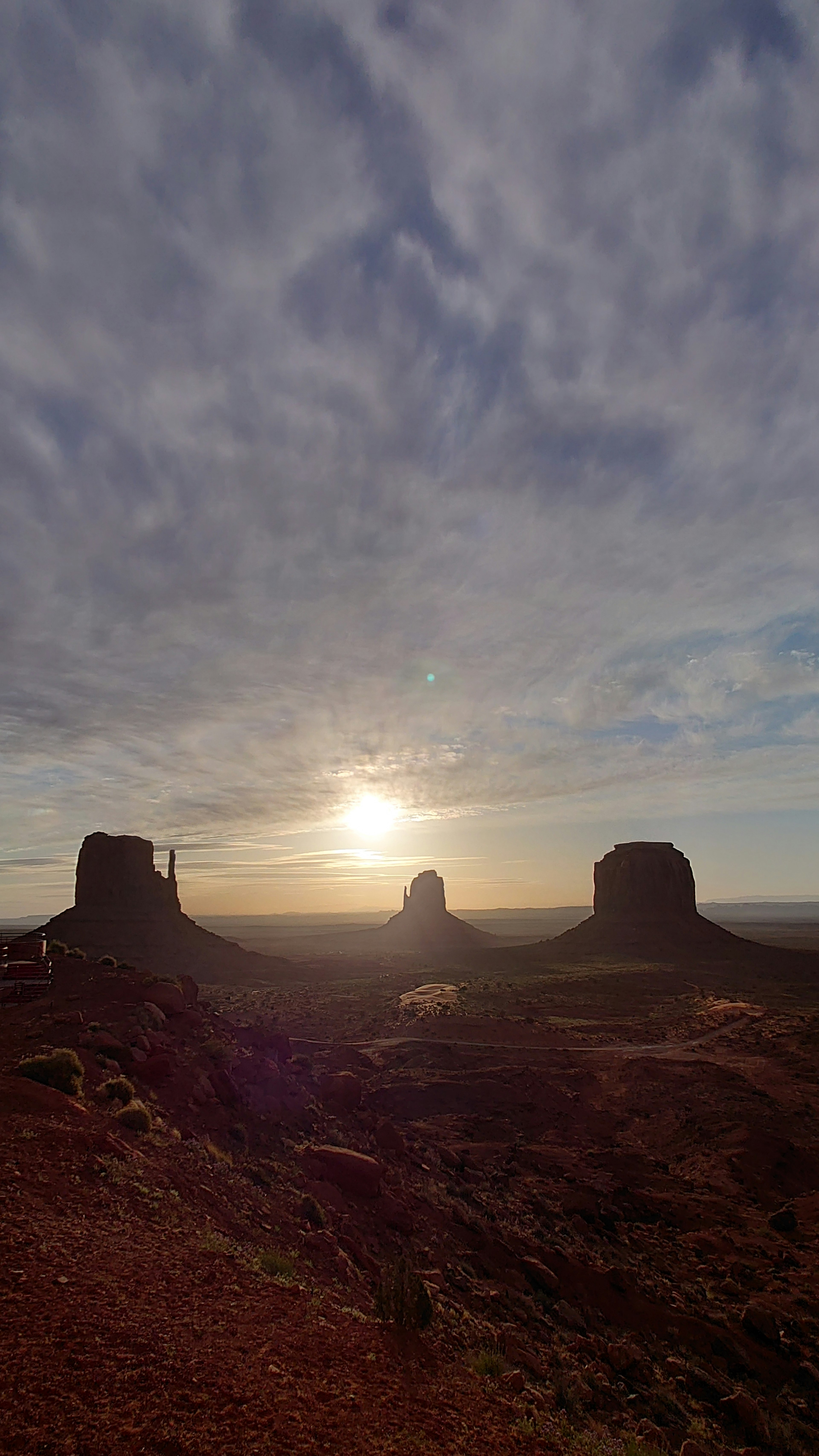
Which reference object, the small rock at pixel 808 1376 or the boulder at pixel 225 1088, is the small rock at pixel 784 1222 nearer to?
the small rock at pixel 808 1376

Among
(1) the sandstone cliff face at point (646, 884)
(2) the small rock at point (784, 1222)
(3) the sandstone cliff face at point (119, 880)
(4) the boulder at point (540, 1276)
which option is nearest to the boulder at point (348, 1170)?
(4) the boulder at point (540, 1276)

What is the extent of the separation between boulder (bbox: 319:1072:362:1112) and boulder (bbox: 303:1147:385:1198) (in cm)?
486

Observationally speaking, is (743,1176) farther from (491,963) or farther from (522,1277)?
(491,963)

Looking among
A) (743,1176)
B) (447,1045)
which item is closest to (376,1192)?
(743,1176)

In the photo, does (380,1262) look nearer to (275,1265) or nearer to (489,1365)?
(275,1265)

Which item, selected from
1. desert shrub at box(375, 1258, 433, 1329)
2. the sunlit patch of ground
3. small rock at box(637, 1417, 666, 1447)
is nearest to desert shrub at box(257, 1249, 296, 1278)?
desert shrub at box(375, 1258, 433, 1329)

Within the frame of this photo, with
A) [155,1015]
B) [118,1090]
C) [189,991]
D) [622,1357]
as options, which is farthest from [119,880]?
[622,1357]

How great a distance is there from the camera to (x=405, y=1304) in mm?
9102

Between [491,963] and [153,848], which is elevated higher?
[153,848]

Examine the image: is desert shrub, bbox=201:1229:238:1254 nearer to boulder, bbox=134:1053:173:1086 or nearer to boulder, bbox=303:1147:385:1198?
boulder, bbox=303:1147:385:1198

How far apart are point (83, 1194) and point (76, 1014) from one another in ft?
31.0

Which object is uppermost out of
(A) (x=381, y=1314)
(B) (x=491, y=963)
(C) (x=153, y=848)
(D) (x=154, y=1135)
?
(C) (x=153, y=848)

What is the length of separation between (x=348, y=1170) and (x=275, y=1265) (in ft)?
20.0

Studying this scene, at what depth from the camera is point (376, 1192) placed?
15.0 metres
